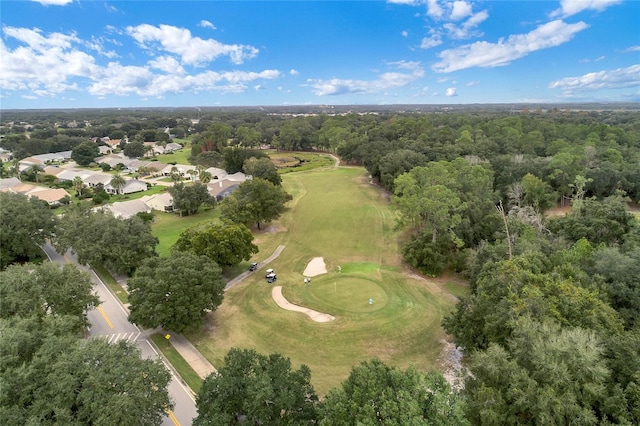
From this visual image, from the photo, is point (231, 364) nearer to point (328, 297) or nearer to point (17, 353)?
point (17, 353)

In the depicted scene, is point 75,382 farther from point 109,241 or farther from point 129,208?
point 129,208

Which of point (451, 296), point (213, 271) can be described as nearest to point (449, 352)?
point (451, 296)

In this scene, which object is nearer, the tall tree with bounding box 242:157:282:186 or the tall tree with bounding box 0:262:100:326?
the tall tree with bounding box 0:262:100:326

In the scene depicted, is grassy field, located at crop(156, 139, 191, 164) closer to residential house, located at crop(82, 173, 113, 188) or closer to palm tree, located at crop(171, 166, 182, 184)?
palm tree, located at crop(171, 166, 182, 184)

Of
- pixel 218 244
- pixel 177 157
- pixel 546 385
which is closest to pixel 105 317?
pixel 218 244

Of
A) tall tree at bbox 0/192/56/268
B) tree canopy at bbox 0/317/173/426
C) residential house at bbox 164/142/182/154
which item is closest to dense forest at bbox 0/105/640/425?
tree canopy at bbox 0/317/173/426
